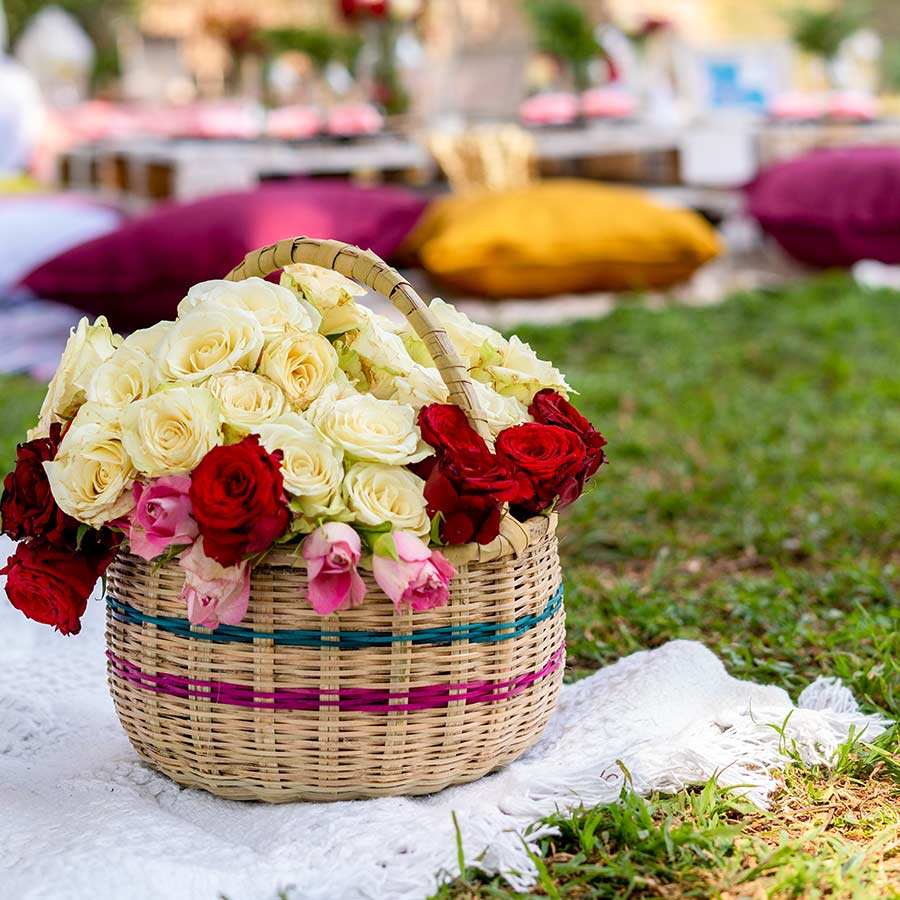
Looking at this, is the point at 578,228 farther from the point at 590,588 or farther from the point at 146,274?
the point at 590,588

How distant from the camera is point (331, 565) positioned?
1.00 m

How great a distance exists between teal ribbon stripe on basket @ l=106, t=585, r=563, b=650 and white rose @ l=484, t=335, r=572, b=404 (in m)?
0.22

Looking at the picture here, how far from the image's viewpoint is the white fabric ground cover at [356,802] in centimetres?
101

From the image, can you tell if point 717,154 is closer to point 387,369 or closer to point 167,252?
point 167,252

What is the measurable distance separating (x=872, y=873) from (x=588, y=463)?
421mm

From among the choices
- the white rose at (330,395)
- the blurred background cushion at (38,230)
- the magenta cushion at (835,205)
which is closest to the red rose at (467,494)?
the white rose at (330,395)

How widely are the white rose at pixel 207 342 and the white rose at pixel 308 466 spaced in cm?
7

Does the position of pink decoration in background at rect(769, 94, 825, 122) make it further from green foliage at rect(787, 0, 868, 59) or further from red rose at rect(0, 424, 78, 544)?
red rose at rect(0, 424, 78, 544)

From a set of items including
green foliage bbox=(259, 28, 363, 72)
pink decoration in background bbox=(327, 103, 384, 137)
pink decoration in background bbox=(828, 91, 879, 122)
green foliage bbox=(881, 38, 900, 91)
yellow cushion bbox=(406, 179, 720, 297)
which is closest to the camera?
yellow cushion bbox=(406, 179, 720, 297)

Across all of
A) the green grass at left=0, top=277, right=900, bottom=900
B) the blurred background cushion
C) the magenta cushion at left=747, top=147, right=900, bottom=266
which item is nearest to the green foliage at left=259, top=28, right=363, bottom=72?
the blurred background cushion

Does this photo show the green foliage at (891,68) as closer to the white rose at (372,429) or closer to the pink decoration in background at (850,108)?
the pink decoration in background at (850,108)

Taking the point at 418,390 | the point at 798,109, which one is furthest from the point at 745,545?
the point at 798,109

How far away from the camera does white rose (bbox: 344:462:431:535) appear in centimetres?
103

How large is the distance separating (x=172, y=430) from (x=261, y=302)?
16 centimetres
